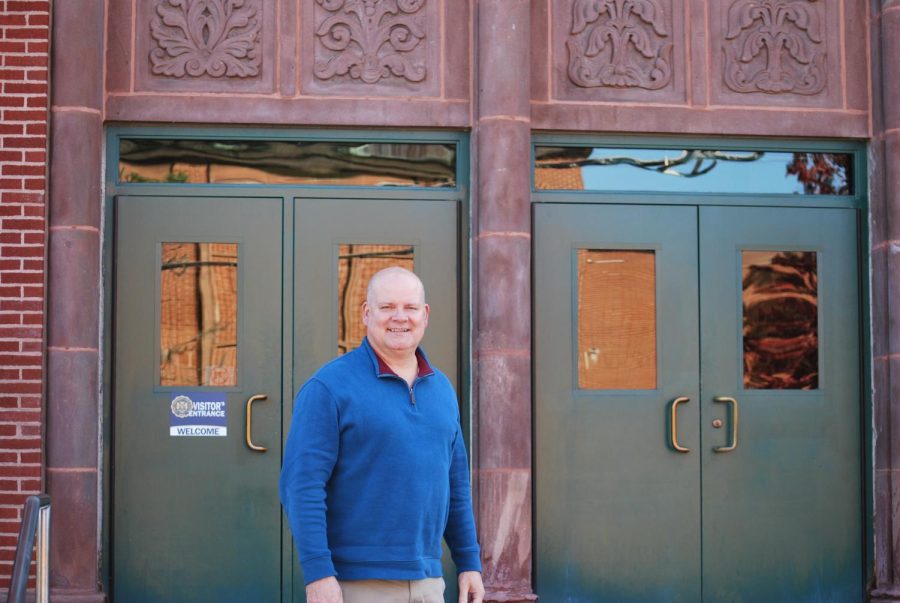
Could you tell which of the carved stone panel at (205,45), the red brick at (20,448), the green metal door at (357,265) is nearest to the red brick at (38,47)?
the carved stone panel at (205,45)

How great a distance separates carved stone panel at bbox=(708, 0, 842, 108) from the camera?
25.0 feet

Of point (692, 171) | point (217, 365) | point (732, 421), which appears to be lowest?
point (732, 421)

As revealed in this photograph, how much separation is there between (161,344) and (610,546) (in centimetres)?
298

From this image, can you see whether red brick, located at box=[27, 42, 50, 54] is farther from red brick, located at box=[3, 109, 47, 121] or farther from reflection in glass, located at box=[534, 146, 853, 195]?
reflection in glass, located at box=[534, 146, 853, 195]

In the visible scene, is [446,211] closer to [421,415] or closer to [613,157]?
[613,157]

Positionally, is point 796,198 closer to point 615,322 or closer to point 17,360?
point 615,322

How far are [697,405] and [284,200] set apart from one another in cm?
283

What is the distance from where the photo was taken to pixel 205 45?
24.0 feet

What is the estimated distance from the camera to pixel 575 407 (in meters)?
7.40

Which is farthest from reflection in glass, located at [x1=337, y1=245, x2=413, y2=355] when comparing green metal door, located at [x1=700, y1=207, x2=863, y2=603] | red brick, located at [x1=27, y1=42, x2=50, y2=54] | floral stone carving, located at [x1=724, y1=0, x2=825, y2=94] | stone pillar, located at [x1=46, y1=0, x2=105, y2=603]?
floral stone carving, located at [x1=724, y1=0, x2=825, y2=94]

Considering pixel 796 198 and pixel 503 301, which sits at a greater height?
pixel 796 198

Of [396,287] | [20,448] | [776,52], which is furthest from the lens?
[776,52]

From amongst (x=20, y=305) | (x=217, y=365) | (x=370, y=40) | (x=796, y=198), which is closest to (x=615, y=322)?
(x=796, y=198)

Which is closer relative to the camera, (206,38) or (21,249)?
(21,249)
